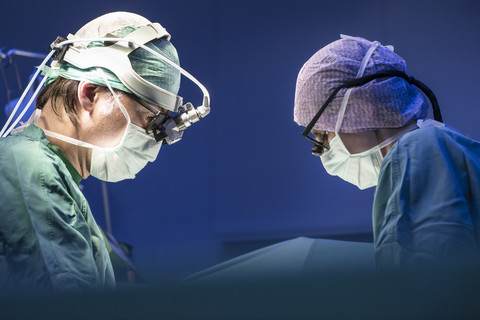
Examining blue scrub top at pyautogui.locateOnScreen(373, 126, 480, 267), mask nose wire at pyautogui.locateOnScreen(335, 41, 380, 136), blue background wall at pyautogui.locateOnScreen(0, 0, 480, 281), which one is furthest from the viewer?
blue background wall at pyautogui.locateOnScreen(0, 0, 480, 281)

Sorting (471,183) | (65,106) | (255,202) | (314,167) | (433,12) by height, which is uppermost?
(433,12)

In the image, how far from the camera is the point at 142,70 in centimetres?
157

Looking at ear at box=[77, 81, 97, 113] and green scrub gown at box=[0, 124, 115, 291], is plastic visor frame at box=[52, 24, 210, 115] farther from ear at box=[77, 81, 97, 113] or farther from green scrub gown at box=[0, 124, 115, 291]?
green scrub gown at box=[0, 124, 115, 291]

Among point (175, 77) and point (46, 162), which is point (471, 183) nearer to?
point (175, 77)

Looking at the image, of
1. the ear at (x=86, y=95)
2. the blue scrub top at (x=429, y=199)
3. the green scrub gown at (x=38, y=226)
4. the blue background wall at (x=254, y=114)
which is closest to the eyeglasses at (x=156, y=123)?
the ear at (x=86, y=95)

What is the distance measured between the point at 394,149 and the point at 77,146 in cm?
90

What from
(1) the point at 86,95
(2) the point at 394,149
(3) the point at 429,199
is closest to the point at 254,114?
(1) the point at 86,95

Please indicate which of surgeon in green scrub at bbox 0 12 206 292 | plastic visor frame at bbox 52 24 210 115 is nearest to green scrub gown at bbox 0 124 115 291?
surgeon in green scrub at bbox 0 12 206 292

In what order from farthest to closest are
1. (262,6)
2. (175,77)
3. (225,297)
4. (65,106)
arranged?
(262,6)
(175,77)
(65,106)
(225,297)

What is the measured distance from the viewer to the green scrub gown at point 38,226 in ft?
3.89

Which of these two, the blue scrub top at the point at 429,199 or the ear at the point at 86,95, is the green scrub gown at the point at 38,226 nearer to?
the ear at the point at 86,95

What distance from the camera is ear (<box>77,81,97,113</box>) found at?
150 cm

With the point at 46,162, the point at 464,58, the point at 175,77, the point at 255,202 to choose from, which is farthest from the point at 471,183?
the point at 464,58

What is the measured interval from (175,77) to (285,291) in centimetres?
133
